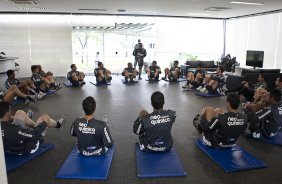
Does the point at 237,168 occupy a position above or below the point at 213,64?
below

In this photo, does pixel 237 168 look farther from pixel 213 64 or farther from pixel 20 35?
pixel 20 35

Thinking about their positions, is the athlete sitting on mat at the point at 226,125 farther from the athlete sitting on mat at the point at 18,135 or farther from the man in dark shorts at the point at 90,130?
the athlete sitting on mat at the point at 18,135

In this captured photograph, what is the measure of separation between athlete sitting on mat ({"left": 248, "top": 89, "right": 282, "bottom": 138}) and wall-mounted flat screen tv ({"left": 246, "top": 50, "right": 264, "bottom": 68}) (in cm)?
590

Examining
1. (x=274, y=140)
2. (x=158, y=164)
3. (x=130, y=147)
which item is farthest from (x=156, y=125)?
(x=274, y=140)

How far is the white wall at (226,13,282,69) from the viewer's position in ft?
30.0

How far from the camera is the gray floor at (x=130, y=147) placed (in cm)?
293

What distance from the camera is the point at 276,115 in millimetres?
3943

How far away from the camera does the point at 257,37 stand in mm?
10188

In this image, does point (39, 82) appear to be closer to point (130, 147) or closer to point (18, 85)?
point (18, 85)

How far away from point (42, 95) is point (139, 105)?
2931mm

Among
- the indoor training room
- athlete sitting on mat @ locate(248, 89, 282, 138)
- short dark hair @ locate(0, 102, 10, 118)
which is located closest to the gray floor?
the indoor training room

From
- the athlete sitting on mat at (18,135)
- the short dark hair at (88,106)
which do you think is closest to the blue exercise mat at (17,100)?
the athlete sitting on mat at (18,135)

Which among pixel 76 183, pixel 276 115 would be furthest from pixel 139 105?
pixel 76 183

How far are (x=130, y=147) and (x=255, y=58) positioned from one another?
25.0ft
